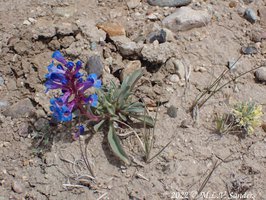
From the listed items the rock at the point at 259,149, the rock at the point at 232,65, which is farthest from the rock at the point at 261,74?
the rock at the point at 259,149

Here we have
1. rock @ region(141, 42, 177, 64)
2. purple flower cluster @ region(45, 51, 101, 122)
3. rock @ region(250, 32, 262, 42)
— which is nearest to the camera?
purple flower cluster @ region(45, 51, 101, 122)

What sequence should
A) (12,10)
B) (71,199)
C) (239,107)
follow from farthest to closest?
(12,10), (239,107), (71,199)

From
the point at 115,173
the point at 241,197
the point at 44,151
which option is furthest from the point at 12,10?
the point at 241,197

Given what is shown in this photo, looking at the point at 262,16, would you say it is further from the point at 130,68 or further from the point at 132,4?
the point at 130,68

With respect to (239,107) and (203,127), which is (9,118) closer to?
(203,127)

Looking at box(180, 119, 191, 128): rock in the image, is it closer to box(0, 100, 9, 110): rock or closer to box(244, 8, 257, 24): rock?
box(244, 8, 257, 24): rock

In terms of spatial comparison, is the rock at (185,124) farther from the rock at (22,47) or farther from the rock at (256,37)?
the rock at (22,47)

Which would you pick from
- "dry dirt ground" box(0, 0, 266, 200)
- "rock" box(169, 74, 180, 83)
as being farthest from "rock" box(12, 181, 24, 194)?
"rock" box(169, 74, 180, 83)
